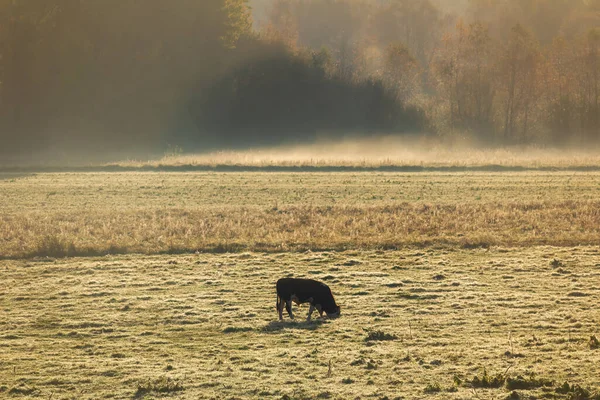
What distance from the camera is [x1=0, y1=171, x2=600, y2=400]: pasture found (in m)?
11.4

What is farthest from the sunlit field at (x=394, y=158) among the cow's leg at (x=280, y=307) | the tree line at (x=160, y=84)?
the cow's leg at (x=280, y=307)

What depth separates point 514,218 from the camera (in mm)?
30797

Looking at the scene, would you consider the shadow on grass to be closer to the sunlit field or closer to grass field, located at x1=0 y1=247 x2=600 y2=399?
grass field, located at x1=0 y1=247 x2=600 y2=399

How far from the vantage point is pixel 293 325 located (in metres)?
14.9

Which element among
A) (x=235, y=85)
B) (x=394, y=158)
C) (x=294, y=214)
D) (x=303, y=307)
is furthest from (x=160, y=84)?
(x=303, y=307)

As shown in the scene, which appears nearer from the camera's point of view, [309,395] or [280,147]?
[309,395]

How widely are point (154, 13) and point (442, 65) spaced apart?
128 feet

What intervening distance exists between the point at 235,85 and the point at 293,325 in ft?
303

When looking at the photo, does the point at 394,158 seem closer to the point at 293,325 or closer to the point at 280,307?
the point at 280,307

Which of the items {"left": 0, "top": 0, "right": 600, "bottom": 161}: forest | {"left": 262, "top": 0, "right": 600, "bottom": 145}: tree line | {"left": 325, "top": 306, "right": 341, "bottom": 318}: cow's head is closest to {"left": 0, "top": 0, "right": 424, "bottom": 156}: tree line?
{"left": 0, "top": 0, "right": 600, "bottom": 161}: forest

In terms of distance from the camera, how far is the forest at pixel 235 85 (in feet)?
299

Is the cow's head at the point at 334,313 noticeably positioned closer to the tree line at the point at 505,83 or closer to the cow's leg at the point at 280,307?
the cow's leg at the point at 280,307

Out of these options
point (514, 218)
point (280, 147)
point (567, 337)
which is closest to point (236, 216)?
point (514, 218)

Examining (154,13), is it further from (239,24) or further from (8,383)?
(8,383)
